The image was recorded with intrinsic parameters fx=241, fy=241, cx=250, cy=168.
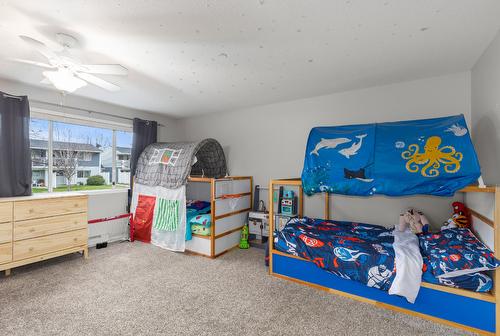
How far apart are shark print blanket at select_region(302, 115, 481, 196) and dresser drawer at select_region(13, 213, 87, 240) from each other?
3042 mm

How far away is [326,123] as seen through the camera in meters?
3.58

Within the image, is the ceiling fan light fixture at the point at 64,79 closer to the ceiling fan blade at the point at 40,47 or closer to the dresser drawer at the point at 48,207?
the ceiling fan blade at the point at 40,47

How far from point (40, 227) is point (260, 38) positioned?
333 cm

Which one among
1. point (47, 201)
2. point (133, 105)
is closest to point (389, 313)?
point (47, 201)

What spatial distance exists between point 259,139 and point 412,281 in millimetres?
2888

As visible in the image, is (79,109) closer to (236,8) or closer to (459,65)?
(236,8)

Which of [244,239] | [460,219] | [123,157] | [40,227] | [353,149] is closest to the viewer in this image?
[460,219]

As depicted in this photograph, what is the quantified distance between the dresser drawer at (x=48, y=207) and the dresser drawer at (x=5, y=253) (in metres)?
0.30

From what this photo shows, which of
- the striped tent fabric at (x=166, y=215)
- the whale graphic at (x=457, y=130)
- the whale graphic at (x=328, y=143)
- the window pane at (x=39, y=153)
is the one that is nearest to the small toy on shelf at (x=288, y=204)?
the whale graphic at (x=328, y=143)

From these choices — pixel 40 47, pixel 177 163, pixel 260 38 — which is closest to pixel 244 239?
pixel 177 163

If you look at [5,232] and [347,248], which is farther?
[5,232]

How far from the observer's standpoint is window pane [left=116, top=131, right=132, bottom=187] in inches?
175

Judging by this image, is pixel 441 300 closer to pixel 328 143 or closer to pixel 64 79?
pixel 328 143

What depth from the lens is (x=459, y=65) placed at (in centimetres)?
255
